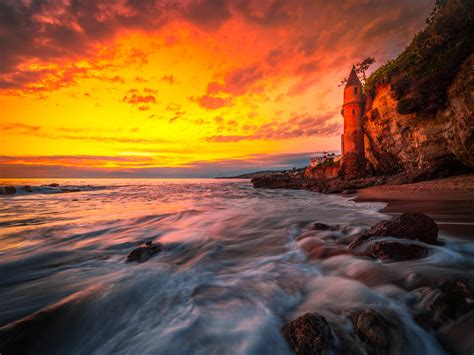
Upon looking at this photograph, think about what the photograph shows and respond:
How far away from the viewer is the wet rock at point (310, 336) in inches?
74.8

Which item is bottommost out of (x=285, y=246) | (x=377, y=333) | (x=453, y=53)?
(x=285, y=246)

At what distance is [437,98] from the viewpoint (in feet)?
41.4

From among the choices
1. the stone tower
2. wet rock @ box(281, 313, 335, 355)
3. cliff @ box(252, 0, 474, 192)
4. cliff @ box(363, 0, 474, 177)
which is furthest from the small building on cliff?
wet rock @ box(281, 313, 335, 355)

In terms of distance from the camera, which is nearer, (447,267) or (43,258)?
(447,267)

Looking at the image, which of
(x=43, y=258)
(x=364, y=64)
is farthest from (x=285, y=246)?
(x=364, y=64)

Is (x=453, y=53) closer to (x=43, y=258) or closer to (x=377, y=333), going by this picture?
(x=377, y=333)

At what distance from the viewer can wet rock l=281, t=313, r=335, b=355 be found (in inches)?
74.8

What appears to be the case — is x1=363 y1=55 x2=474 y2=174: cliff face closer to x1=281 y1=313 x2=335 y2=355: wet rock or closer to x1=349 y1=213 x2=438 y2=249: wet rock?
x1=349 y1=213 x2=438 y2=249: wet rock

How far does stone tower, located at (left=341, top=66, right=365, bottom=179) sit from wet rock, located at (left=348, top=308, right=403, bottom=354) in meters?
28.7

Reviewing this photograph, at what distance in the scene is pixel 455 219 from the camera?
229 inches

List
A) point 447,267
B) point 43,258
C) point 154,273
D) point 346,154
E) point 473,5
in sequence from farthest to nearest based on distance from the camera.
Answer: point 346,154 < point 473,5 < point 43,258 < point 154,273 < point 447,267

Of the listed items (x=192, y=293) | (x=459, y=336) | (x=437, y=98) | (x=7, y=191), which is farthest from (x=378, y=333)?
(x=7, y=191)

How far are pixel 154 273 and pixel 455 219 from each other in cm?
744

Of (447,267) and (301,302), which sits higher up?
(447,267)
